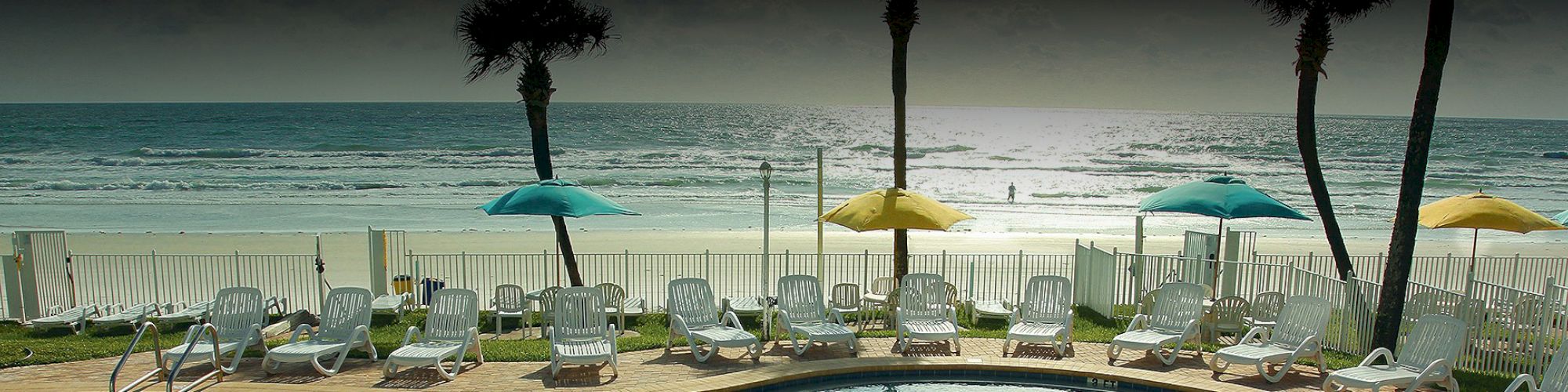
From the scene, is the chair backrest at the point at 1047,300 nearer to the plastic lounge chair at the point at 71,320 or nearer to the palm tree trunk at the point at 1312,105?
the palm tree trunk at the point at 1312,105

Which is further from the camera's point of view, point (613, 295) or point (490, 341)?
point (613, 295)

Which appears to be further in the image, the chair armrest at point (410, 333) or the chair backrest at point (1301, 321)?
the chair backrest at point (1301, 321)

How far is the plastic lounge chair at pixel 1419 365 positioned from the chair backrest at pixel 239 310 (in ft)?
34.1

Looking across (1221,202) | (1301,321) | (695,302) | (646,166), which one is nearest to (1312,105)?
(1221,202)

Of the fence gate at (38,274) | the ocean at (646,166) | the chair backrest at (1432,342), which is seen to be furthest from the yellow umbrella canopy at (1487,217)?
the fence gate at (38,274)

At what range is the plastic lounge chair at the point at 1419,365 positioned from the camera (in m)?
7.82

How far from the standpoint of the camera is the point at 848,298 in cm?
1191

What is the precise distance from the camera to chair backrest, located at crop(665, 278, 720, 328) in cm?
1018

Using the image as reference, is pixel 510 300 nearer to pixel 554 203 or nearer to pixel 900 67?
pixel 554 203

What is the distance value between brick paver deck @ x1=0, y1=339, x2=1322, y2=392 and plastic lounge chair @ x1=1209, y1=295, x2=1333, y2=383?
152 millimetres

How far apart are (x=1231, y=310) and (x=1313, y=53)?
4.30 meters

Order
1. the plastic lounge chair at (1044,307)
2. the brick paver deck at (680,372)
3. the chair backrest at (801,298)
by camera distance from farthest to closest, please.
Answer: the chair backrest at (801,298), the plastic lounge chair at (1044,307), the brick paver deck at (680,372)

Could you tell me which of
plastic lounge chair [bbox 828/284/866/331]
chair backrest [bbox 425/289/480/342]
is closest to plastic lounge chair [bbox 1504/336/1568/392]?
plastic lounge chair [bbox 828/284/866/331]

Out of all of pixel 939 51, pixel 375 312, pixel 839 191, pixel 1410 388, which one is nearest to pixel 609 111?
pixel 939 51
